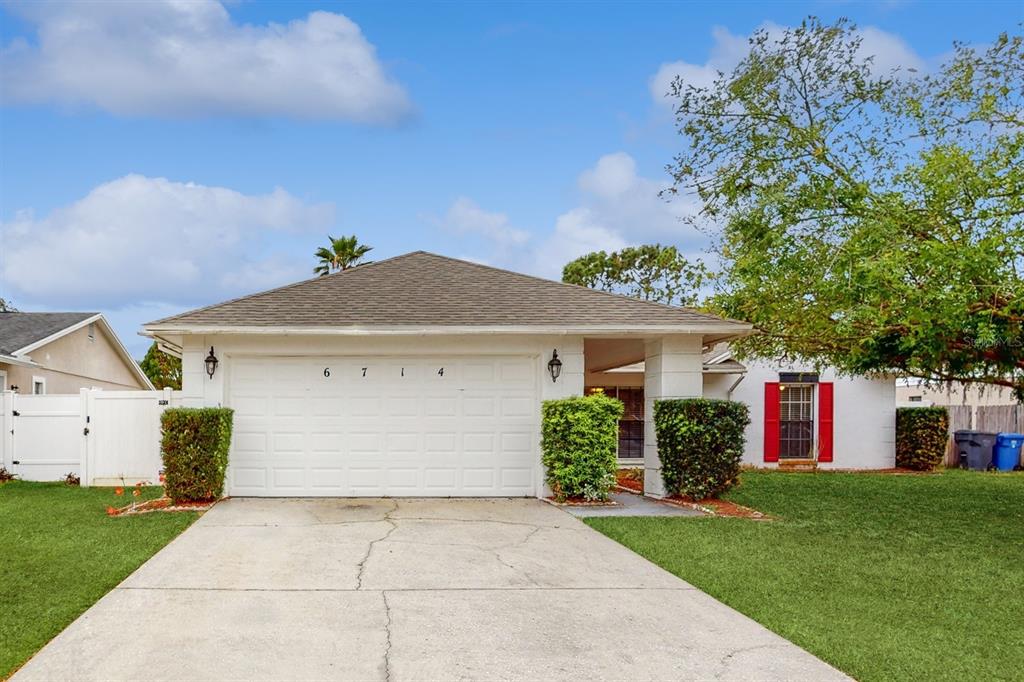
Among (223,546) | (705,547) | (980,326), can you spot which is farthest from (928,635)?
(223,546)

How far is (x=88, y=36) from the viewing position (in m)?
13.0

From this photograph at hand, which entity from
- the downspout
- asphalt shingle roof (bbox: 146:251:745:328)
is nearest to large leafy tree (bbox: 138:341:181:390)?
asphalt shingle roof (bbox: 146:251:745:328)

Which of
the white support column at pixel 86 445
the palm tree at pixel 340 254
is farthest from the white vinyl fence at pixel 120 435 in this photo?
the palm tree at pixel 340 254

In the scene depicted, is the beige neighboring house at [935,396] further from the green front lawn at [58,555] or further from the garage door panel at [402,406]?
the green front lawn at [58,555]

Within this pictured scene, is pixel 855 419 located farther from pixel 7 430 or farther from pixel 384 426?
pixel 7 430

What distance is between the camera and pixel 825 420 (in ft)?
61.0

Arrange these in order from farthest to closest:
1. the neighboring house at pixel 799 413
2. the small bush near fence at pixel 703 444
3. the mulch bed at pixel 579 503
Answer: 1. the neighboring house at pixel 799 413
2. the small bush near fence at pixel 703 444
3. the mulch bed at pixel 579 503

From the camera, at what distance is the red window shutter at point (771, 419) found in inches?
722

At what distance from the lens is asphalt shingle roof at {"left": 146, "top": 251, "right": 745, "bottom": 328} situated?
434 inches

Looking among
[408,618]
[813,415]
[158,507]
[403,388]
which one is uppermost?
[403,388]

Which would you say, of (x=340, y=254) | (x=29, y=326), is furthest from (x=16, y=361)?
(x=340, y=254)

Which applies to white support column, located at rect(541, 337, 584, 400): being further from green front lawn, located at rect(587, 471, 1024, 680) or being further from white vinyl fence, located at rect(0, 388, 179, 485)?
white vinyl fence, located at rect(0, 388, 179, 485)

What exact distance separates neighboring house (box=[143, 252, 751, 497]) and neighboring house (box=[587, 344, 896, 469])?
6.78m

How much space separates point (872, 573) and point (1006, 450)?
15426mm
